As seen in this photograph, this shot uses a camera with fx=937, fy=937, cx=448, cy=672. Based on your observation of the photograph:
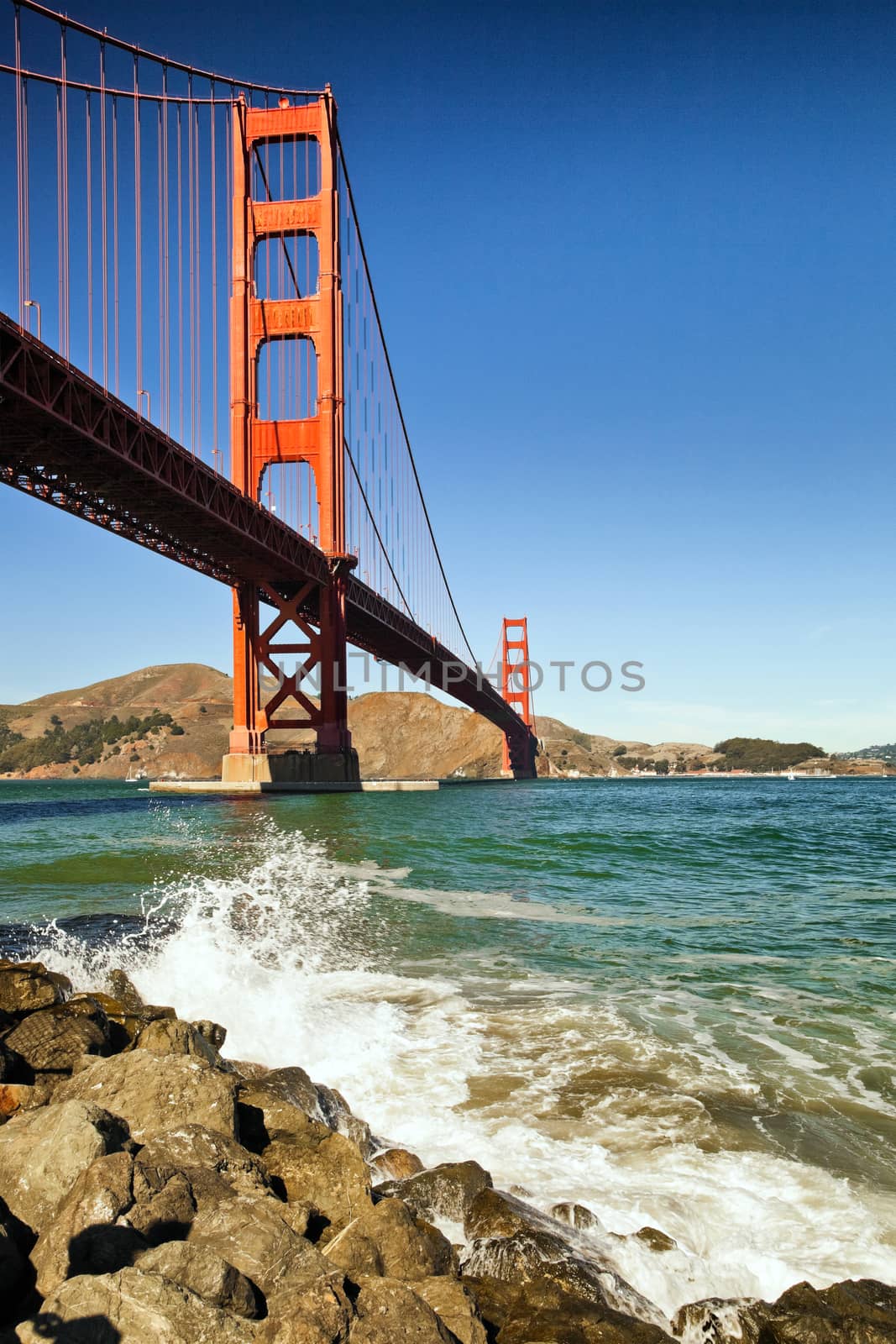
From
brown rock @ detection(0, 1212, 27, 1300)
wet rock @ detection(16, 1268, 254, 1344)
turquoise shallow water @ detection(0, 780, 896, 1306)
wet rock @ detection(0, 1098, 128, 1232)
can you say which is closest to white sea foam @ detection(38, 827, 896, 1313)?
turquoise shallow water @ detection(0, 780, 896, 1306)

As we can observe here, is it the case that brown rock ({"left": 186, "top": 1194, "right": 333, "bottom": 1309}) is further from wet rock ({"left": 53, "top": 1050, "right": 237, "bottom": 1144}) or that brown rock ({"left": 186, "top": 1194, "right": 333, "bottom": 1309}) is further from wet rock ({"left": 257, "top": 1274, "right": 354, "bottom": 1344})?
wet rock ({"left": 53, "top": 1050, "right": 237, "bottom": 1144})

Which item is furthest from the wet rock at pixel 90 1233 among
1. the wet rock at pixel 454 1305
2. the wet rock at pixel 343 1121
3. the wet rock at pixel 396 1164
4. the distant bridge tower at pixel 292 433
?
the distant bridge tower at pixel 292 433

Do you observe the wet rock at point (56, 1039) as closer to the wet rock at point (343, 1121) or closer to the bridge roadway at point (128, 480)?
the wet rock at point (343, 1121)

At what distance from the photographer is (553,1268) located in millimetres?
2887

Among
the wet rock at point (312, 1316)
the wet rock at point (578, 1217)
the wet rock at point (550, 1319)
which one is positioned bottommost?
the wet rock at point (578, 1217)

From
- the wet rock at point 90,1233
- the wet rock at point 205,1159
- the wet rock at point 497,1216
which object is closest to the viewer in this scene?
the wet rock at point 90,1233

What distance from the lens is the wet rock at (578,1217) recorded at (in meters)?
3.35

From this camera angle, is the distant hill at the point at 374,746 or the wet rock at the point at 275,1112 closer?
the wet rock at the point at 275,1112

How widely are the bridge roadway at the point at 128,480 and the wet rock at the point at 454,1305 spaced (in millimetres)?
19435

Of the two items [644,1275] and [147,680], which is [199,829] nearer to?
[644,1275]

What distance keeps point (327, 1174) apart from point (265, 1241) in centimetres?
73

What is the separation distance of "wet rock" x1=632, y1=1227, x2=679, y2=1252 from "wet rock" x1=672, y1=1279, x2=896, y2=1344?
15.9 inches

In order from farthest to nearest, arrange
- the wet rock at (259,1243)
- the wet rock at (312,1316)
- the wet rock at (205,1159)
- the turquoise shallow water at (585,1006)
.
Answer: the turquoise shallow water at (585,1006)
the wet rock at (205,1159)
the wet rock at (259,1243)
the wet rock at (312,1316)

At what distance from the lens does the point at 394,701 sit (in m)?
131
